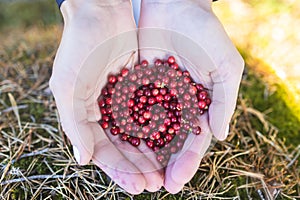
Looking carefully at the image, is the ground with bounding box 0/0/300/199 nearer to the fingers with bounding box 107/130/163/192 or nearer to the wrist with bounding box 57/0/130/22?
the fingers with bounding box 107/130/163/192

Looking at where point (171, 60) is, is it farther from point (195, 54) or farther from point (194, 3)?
point (194, 3)

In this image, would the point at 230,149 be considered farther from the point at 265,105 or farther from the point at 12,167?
the point at 12,167

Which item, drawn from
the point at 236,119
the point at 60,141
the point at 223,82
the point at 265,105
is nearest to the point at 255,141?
the point at 236,119

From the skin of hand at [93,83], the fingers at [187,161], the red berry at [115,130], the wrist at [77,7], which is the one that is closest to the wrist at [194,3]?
the skin of hand at [93,83]

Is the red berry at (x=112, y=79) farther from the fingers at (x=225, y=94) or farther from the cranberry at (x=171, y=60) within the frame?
the fingers at (x=225, y=94)

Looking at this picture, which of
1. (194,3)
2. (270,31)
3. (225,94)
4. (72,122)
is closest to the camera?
(72,122)

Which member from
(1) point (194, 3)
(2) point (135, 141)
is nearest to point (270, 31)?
(1) point (194, 3)

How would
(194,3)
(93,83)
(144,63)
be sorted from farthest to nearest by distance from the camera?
(144,63)
(194,3)
(93,83)

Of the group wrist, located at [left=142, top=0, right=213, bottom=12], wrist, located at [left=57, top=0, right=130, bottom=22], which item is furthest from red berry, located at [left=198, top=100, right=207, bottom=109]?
wrist, located at [left=57, top=0, right=130, bottom=22]
